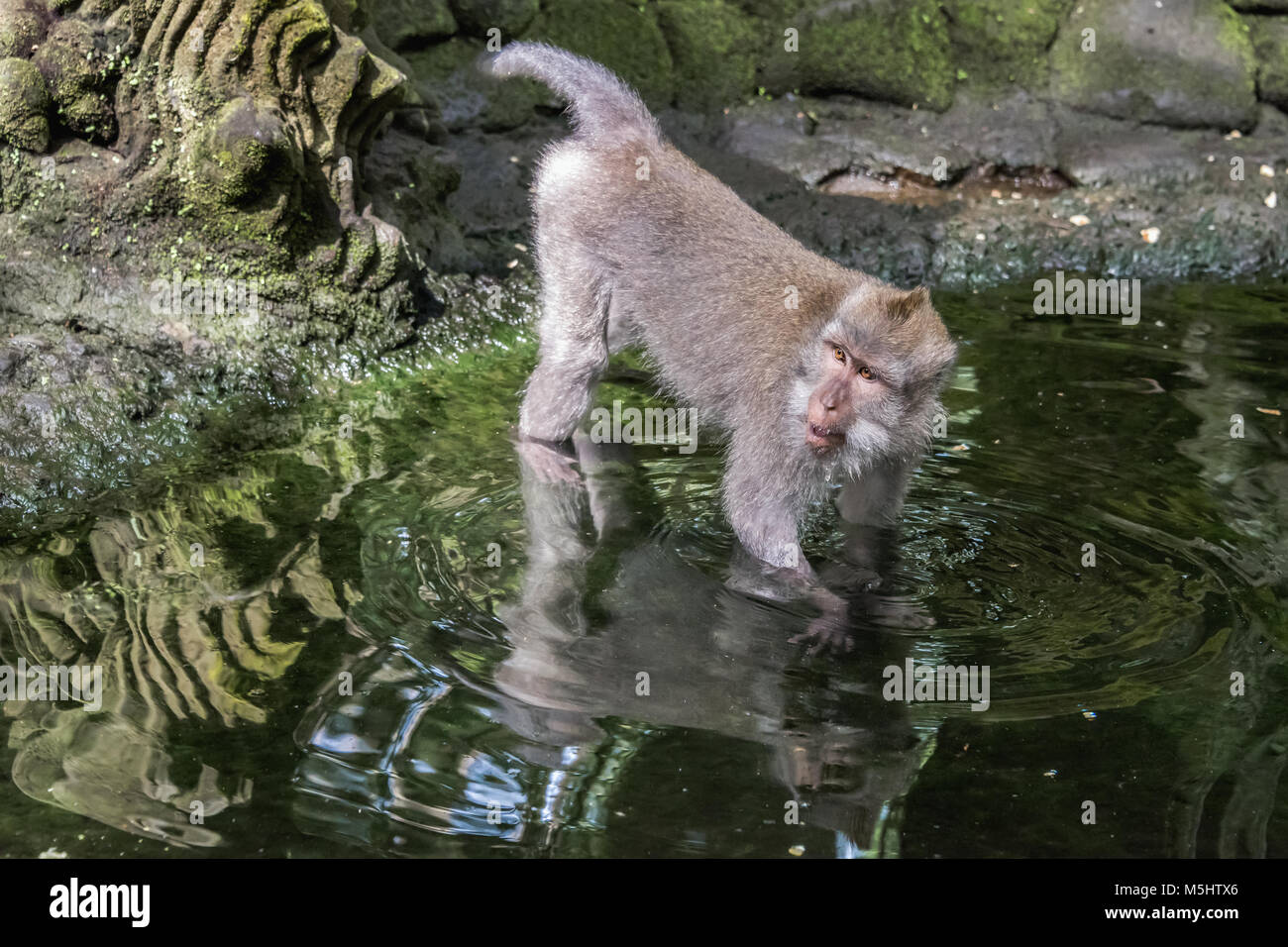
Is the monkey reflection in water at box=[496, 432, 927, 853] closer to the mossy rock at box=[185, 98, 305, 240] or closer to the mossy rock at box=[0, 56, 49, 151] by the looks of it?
the mossy rock at box=[185, 98, 305, 240]

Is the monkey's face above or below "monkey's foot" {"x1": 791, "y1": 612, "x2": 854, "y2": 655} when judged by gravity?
above

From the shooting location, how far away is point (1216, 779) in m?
4.14

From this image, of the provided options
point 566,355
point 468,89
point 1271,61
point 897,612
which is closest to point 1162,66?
point 1271,61

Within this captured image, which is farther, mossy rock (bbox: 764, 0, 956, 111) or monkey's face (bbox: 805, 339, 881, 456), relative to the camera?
mossy rock (bbox: 764, 0, 956, 111)

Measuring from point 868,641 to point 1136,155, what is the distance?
21.3 feet

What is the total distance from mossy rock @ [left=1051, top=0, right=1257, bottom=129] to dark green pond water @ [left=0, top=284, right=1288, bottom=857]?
4.08 metres

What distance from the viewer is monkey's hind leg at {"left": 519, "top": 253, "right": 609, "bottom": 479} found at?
21.6ft

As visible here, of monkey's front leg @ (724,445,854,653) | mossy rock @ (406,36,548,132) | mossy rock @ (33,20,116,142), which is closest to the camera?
monkey's front leg @ (724,445,854,653)

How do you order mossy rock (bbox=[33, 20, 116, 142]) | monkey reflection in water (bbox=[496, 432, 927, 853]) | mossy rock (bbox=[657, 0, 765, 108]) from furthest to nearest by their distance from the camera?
1. mossy rock (bbox=[657, 0, 765, 108])
2. mossy rock (bbox=[33, 20, 116, 142])
3. monkey reflection in water (bbox=[496, 432, 927, 853])

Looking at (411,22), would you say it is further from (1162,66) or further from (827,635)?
(827,635)

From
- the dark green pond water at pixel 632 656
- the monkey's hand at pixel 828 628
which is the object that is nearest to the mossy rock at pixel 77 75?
the dark green pond water at pixel 632 656

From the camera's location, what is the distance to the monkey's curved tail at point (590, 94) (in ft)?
21.4

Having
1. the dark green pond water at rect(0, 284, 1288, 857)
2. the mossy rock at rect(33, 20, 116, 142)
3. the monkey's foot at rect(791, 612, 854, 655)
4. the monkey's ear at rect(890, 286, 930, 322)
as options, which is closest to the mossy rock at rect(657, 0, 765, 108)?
the dark green pond water at rect(0, 284, 1288, 857)

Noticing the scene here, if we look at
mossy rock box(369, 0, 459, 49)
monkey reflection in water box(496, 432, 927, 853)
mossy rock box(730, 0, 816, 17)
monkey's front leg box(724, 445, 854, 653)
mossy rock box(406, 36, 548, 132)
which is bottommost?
monkey reflection in water box(496, 432, 927, 853)
